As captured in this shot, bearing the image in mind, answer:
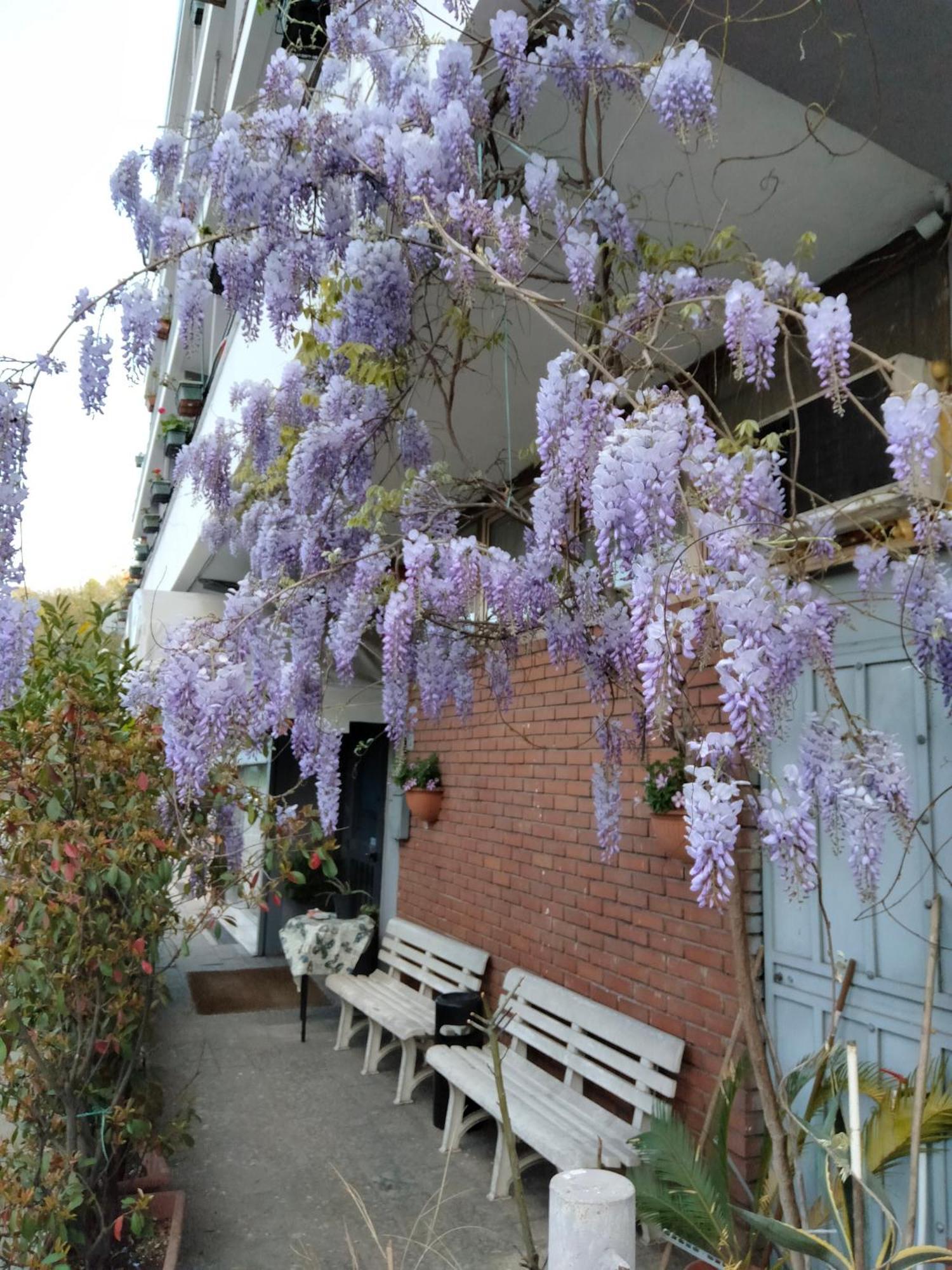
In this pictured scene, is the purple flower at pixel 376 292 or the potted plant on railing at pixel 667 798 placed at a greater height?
the purple flower at pixel 376 292

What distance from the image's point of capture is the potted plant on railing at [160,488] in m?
12.1

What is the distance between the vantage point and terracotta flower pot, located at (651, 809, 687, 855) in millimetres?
3693

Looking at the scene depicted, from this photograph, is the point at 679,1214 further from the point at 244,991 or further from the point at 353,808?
the point at 353,808

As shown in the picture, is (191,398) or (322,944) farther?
(191,398)

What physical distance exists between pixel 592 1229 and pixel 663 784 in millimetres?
2652

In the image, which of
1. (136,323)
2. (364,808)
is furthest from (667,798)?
(364,808)

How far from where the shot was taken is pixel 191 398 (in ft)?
32.2

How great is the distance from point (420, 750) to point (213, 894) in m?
3.67

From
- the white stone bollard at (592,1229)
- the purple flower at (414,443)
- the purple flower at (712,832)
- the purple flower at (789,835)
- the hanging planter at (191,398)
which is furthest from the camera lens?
the hanging planter at (191,398)

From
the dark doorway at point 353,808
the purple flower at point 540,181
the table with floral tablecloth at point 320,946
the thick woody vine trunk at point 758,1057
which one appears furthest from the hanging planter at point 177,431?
the thick woody vine trunk at point 758,1057

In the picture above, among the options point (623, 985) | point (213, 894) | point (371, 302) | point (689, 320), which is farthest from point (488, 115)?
point (623, 985)

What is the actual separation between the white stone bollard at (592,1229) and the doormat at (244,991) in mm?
6318

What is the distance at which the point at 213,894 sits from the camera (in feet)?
11.0

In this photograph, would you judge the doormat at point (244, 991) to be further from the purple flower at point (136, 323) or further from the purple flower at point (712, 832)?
the purple flower at point (712, 832)
